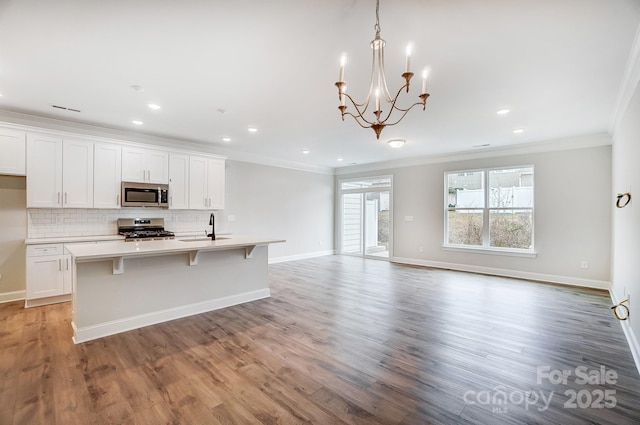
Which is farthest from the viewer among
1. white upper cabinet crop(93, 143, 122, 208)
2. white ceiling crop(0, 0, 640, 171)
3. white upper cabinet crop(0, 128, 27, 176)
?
white upper cabinet crop(93, 143, 122, 208)

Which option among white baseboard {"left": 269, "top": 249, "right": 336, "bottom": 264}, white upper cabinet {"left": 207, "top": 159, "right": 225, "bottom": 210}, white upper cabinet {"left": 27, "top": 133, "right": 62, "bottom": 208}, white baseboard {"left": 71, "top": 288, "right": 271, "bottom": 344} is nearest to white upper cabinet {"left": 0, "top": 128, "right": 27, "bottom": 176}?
white upper cabinet {"left": 27, "top": 133, "right": 62, "bottom": 208}

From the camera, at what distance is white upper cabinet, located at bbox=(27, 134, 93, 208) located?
4195mm

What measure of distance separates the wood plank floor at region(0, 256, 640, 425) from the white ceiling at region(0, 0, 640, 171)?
268 centimetres

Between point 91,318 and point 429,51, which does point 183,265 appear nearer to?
point 91,318

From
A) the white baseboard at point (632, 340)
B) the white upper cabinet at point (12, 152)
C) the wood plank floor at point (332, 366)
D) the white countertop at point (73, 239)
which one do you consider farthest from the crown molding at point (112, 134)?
the white baseboard at point (632, 340)

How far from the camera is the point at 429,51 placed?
256 cm

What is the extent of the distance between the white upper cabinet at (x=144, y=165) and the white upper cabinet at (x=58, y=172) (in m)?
0.48

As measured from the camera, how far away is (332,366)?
2.49 m

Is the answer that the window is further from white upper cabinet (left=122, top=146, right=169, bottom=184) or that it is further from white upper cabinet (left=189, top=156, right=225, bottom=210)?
white upper cabinet (left=122, top=146, right=169, bottom=184)

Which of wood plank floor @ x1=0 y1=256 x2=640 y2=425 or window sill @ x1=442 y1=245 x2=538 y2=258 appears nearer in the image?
wood plank floor @ x1=0 y1=256 x2=640 y2=425

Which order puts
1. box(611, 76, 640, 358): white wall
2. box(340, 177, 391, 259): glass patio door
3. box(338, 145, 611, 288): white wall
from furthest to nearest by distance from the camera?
box(340, 177, 391, 259): glass patio door, box(338, 145, 611, 288): white wall, box(611, 76, 640, 358): white wall

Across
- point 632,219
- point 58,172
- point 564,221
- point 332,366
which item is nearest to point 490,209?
point 564,221

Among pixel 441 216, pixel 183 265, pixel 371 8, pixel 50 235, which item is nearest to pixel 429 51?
pixel 371 8

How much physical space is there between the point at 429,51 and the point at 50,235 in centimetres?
570
